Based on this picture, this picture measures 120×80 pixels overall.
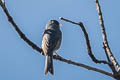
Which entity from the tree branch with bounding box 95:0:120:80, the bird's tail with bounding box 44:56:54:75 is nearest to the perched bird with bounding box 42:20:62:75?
the bird's tail with bounding box 44:56:54:75

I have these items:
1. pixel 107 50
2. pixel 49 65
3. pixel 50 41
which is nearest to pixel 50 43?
pixel 50 41

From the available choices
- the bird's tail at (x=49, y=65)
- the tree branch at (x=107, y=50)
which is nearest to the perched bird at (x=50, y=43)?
the bird's tail at (x=49, y=65)

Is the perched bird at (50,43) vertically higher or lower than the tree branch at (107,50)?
lower

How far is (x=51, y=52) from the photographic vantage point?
7.17 meters

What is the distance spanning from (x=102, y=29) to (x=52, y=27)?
5.37 metres

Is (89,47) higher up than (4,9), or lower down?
lower down

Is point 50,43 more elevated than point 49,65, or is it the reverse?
point 49,65

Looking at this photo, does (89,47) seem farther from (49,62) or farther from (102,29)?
(49,62)

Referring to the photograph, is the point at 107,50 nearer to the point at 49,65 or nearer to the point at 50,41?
the point at 49,65

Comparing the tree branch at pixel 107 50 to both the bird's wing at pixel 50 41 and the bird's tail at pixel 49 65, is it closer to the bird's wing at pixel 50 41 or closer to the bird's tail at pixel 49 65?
the bird's tail at pixel 49 65

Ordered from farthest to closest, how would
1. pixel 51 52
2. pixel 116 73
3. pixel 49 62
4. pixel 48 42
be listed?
pixel 48 42, pixel 51 52, pixel 49 62, pixel 116 73

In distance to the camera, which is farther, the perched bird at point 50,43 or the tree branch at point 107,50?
the perched bird at point 50,43

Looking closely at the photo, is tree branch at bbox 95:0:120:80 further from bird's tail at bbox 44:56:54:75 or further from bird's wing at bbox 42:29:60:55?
bird's wing at bbox 42:29:60:55

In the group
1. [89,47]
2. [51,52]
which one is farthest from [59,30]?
[89,47]
